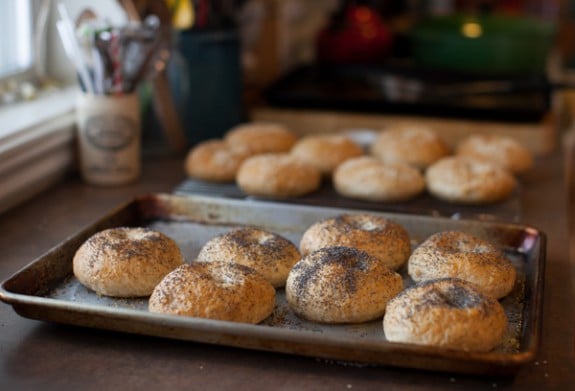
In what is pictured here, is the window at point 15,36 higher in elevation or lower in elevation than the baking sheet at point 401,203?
higher

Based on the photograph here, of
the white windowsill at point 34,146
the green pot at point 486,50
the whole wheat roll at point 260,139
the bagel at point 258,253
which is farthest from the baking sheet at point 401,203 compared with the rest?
the green pot at point 486,50

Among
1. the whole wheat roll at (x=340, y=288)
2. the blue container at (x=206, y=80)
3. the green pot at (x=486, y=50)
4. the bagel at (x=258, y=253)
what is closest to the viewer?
the whole wheat roll at (x=340, y=288)

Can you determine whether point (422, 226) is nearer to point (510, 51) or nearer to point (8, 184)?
point (8, 184)

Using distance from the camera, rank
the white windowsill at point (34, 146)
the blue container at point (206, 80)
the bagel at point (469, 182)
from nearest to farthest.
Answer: the white windowsill at point (34, 146), the bagel at point (469, 182), the blue container at point (206, 80)

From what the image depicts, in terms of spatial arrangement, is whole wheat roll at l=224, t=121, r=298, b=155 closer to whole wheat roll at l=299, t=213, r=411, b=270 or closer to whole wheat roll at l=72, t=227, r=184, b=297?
whole wheat roll at l=299, t=213, r=411, b=270

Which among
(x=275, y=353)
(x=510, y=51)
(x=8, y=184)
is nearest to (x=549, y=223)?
(x=275, y=353)

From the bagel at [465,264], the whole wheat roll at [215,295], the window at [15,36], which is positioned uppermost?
the window at [15,36]

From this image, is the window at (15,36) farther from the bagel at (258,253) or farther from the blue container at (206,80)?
the bagel at (258,253)
